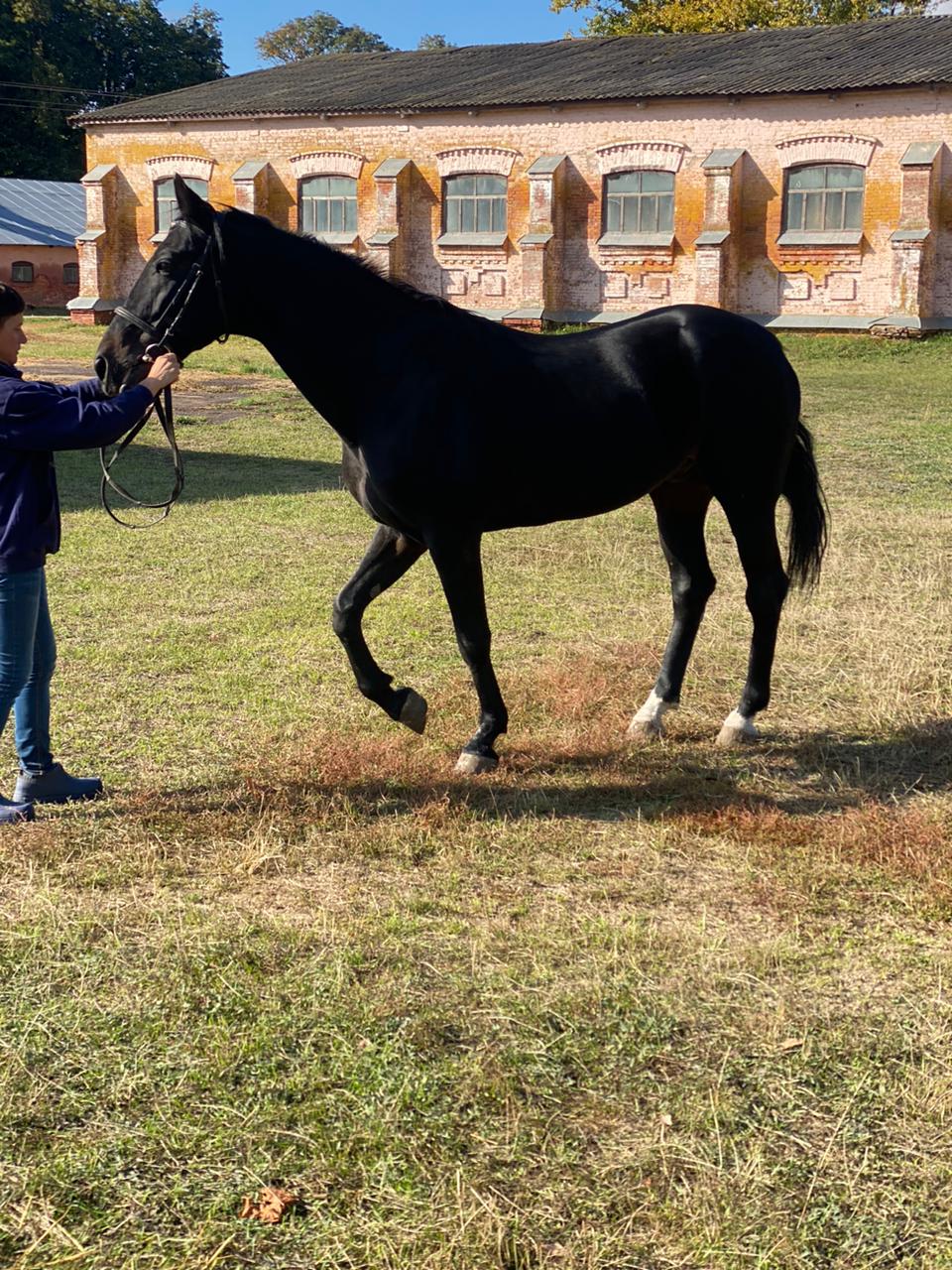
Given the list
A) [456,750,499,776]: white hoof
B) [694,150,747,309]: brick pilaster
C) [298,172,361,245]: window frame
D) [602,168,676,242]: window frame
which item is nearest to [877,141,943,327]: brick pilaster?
[694,150,747,309]: brick pilaster

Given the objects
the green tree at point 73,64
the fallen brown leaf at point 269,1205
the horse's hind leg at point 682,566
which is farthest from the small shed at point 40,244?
the fallen brown leaf at point 269,1205

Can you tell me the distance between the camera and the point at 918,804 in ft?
16.3

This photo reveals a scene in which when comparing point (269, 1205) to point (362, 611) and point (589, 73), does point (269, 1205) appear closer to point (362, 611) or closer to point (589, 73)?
point (362, 611)

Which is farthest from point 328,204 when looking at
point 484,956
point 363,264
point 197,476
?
point 484,956

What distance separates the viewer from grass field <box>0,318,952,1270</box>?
2.61 meters

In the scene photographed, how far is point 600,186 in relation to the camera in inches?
1224

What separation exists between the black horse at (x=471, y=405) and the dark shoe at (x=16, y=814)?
1.45 meters

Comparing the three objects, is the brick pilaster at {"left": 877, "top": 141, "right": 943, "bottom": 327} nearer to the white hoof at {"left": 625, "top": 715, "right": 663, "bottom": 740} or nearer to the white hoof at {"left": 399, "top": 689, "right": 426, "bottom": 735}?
the white hoof at {"left": 625, "top": 715, "right": 663, "bottom": 740}

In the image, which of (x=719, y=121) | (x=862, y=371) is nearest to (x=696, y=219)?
(x=719, y=121)

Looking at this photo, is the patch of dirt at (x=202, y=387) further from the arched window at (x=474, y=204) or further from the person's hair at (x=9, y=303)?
the person's hair at (x=9, y=303)

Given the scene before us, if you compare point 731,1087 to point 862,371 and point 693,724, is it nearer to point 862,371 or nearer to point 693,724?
point 693,724

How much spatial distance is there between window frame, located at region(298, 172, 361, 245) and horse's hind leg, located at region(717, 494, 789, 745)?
29859 millimetres

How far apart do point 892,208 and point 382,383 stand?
26.4 metres

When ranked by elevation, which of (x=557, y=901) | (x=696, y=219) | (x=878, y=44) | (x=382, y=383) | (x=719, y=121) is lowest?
(x=557, y=901)
